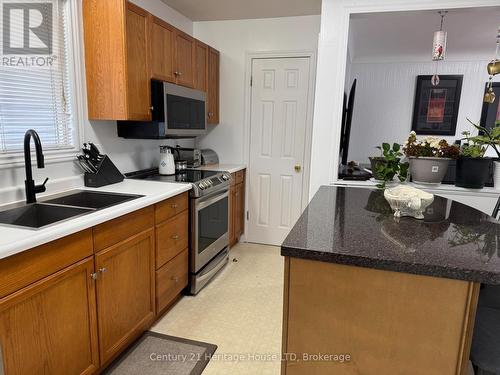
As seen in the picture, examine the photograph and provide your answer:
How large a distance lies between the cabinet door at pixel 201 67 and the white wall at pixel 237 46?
39 cm

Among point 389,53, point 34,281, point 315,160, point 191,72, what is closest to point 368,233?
point 34,281

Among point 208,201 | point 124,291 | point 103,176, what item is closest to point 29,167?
point 103,176

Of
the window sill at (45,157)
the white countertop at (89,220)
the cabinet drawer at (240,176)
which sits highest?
the window sill at (45,157)

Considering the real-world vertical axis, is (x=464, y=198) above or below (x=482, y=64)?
below

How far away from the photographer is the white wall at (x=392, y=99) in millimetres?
5000

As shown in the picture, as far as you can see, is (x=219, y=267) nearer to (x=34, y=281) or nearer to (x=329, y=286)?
(x=34, y=281)

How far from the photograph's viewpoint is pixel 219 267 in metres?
3.12

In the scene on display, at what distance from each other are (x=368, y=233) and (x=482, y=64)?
5.04 metres

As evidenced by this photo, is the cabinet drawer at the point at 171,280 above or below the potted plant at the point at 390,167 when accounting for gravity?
below

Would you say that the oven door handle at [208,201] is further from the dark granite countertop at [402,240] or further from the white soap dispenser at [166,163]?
the dark granite countertop at [402,240]

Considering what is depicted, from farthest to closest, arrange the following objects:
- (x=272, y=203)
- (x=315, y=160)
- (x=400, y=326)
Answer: (x=272, y=203), (x=315, y=160), (x=400, y=326)

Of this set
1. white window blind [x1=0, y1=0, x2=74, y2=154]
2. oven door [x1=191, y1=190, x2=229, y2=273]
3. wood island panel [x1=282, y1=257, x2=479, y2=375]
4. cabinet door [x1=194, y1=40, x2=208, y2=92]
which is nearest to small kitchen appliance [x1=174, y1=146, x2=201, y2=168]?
oven door [x1=191, y1=190, x2=229, y2=273]

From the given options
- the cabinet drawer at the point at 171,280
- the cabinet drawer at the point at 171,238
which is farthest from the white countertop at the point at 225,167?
the cabinet drawer at the point at 171,280

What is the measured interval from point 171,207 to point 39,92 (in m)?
1.07
